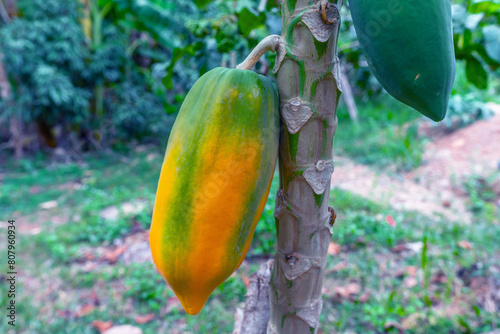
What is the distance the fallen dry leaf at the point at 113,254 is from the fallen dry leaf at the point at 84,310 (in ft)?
1.58

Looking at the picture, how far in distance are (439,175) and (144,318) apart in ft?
9.50

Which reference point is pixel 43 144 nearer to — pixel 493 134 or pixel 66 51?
pixel 66 51

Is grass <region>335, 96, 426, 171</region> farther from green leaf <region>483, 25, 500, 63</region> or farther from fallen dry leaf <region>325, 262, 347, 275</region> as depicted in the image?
green leaf <region>483, 25, 500, 63</region>

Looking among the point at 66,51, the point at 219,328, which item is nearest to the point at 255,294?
the point at 219,328

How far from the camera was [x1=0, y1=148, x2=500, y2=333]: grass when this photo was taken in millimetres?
1646

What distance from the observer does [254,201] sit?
2.04ft

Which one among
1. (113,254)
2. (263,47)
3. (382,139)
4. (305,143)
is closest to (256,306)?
(305,143)

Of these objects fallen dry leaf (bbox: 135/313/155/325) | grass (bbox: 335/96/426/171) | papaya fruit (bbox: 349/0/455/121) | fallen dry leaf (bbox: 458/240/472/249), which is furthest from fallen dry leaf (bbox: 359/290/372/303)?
grass (bbox: 335/96/426/171)

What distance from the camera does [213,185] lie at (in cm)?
59

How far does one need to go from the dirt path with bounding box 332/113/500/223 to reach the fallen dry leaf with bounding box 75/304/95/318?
2.23 meters

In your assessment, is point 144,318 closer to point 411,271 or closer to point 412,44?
point 411,271

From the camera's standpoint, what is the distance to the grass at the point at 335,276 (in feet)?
5.40

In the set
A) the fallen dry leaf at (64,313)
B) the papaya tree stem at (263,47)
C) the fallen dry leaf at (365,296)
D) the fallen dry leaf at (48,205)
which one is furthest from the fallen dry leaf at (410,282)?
the fallen dry leaf at (48,205)

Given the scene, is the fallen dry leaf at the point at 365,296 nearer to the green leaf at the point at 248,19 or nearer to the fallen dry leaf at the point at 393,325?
the fallen dry leaf at the point at 393,325
